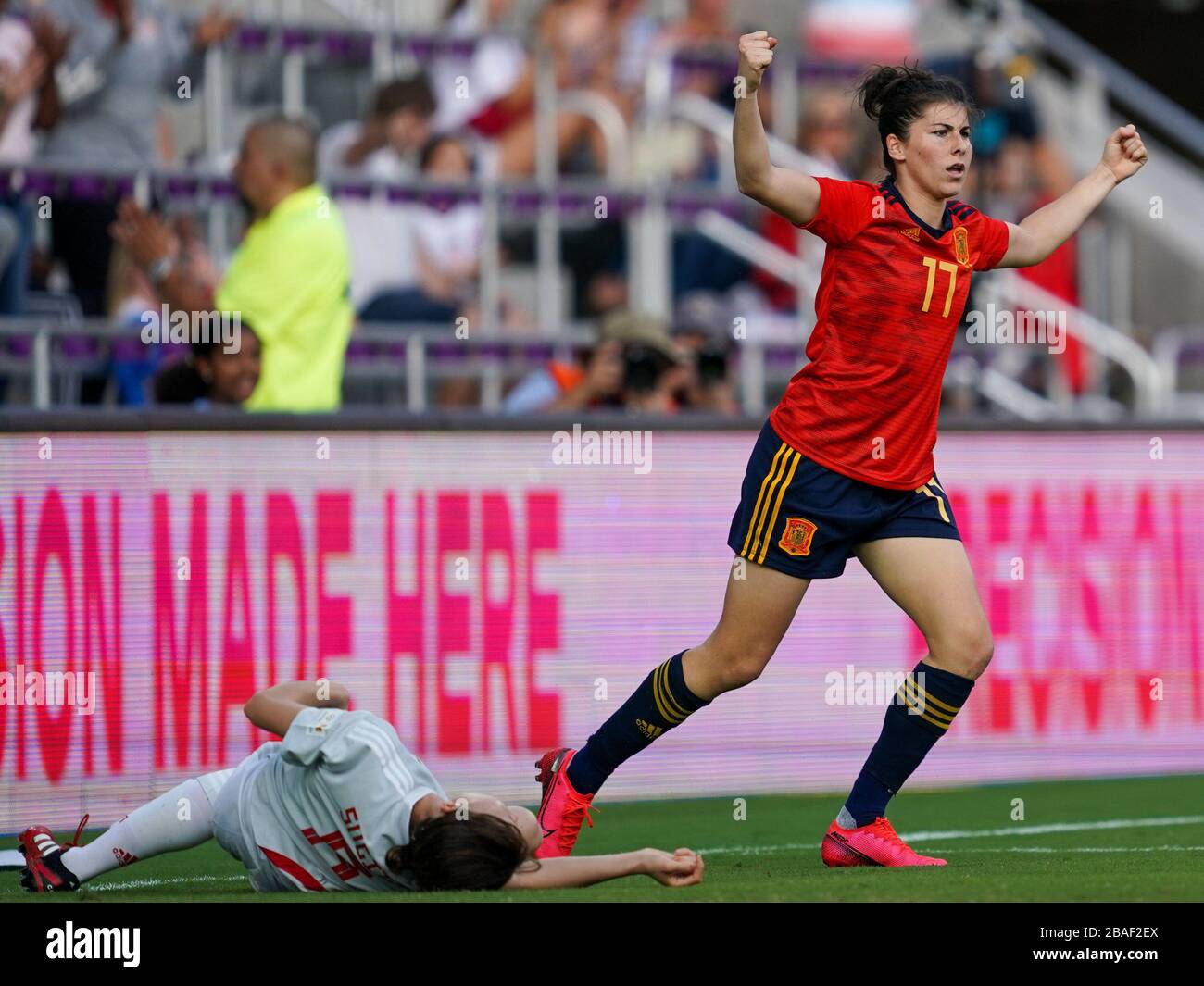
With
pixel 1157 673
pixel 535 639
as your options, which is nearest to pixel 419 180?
pixel 535 639

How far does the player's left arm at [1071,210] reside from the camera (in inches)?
244

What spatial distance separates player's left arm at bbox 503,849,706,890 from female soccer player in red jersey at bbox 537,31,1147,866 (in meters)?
0.90

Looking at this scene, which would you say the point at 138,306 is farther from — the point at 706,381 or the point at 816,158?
the point at 816,158

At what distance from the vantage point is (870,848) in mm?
6047

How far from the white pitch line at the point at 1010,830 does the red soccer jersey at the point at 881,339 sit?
1407 millimetres

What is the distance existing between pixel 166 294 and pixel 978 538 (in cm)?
374

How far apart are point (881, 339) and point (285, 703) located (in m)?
1.91

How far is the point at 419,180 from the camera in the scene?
36.2 ft

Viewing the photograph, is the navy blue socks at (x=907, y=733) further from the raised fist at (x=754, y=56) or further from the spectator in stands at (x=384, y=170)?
the spectator in stands at (x=384, y=170)
